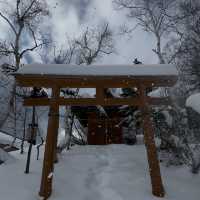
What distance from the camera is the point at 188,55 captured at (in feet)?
43.5

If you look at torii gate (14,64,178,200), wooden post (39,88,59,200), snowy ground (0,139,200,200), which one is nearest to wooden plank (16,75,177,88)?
torii gate (14,64,178,200)

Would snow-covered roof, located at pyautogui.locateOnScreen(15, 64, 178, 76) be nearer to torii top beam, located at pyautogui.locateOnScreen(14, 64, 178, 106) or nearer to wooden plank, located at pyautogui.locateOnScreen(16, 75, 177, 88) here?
torii top beam, located at pyautogui.locateOnScreen(14, 64, 178, 106)

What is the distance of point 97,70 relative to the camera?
673cm

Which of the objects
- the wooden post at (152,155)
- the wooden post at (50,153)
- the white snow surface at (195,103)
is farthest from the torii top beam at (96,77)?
the white snow surface at (195,103)

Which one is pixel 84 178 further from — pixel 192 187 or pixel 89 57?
pixel 89 57

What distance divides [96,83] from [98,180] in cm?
293

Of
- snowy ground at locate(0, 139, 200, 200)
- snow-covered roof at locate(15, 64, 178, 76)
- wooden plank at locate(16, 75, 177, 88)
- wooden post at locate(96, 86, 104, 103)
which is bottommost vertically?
snowy ground at locate(0, 139, 200, 200)

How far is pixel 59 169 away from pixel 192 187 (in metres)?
4.10

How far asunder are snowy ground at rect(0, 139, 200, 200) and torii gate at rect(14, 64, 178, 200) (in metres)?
0.61

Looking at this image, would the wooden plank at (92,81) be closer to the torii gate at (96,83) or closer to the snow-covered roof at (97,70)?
the torii gate at (96,83)

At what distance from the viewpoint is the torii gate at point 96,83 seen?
6395 millimetres

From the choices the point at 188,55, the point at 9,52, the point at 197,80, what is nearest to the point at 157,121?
the point at 197,80

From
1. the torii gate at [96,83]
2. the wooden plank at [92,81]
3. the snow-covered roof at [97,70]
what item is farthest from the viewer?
the wooden plank at [92,81]

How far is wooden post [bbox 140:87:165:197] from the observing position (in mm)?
6266
